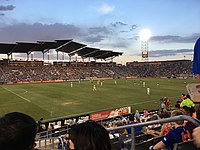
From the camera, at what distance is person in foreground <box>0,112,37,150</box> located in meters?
1.93

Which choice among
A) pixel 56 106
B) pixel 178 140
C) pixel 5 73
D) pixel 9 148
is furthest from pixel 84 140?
pixel 5 73

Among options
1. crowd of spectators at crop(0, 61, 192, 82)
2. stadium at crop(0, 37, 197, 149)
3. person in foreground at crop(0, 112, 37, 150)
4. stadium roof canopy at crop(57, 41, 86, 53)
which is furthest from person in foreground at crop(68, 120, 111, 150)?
crowd of spectators at crop(0, 61, 192, 82)

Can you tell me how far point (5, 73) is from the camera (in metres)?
75.3

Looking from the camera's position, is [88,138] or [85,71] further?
[85,71]

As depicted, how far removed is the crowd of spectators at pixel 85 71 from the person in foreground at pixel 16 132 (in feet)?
239

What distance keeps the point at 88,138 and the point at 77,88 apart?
1749 inches

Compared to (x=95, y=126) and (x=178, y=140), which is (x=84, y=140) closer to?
(x=95, y=126)

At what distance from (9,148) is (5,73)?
261ft

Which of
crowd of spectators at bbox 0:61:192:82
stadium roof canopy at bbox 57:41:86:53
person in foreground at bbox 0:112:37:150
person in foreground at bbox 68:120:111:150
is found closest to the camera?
person in foreground at bbox 0:112:37:150

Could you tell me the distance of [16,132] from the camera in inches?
77.0

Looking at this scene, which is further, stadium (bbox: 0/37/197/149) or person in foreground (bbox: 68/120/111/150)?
stadium (bbox: 0/37/197/149)

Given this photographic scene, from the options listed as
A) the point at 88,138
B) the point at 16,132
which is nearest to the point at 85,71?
the point at 88,138

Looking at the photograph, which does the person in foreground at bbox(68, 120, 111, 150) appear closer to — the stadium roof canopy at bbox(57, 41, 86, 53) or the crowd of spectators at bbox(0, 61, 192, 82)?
the stadium roof canopy at bbox(57, 41, 86, 53)

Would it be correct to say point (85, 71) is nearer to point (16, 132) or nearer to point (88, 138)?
point (88, 138)
